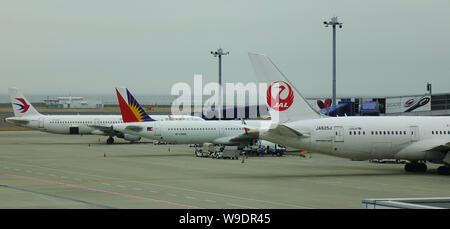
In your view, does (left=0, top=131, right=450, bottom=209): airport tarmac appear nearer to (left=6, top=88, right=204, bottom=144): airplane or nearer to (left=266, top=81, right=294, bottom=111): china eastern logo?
(left=266, top=81, right=294, bottom=111): china eastern logo

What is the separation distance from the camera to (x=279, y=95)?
43.4 meters

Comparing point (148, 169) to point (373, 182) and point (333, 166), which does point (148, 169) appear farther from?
point (373, 182)

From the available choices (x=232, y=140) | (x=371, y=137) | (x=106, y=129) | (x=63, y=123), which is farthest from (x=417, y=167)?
(x=63, y=123)

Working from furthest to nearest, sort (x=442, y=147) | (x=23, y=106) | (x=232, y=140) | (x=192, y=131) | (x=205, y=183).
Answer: (x=23, y=106)
(x=232, y=140)
(x=192, y=131)
(x=442, y=147)
(x=205, y=183)

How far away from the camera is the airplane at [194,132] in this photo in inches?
2776

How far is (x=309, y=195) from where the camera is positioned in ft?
110

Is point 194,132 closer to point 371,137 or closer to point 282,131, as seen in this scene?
point 282,131

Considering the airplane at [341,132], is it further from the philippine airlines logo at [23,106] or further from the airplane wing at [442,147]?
the philippine airlines logo at [23,106]

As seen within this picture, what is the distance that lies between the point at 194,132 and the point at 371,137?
31.2 m

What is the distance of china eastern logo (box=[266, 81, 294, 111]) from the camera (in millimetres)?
43281

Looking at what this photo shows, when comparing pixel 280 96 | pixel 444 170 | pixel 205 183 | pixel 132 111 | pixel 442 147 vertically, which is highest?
pixel 280 96

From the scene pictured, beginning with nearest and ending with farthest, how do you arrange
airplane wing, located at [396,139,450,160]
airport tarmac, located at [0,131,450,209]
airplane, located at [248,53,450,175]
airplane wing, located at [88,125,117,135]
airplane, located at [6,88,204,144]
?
1. airport tarmac, located at [0,131,450,209]
2. airplane, located at [248,53,450,175]
3. airplane wing, located at [396,139,450,160]
4. airplane wing, located at [88,125,117,135]
5. airplane, located at [6,88,204,144]

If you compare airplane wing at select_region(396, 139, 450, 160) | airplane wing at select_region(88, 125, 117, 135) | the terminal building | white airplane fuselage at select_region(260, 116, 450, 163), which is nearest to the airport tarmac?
airplane wing at select_region(396, 139, 450, 160)
